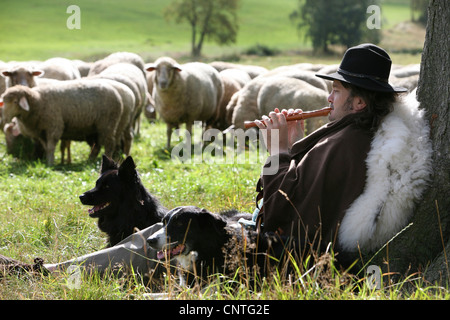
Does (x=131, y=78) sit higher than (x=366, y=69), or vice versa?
(x=366, y=69)

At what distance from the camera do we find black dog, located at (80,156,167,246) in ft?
16.9

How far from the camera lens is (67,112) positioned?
11.1 metres

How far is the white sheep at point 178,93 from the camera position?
14.0 meters

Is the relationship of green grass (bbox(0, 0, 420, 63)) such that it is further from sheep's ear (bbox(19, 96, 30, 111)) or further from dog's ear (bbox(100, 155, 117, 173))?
dog's ear (bbox(100, 155, 117, 173))

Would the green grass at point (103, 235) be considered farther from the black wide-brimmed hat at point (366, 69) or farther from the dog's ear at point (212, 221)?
the black wide-brimmed hat at point (366, 69)

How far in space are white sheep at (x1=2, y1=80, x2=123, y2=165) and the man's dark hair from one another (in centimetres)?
786

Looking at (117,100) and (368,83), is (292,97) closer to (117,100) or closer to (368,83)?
(117,100)

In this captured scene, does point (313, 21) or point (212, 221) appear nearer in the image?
point (212, 221)

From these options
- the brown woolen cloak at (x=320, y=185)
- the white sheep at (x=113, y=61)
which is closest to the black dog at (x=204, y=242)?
the brown woolen cloak at (x=320, y=185)

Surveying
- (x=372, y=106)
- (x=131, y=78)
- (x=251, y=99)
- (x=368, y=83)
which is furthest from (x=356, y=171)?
(x=131, y=78)

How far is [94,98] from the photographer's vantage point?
446 inches

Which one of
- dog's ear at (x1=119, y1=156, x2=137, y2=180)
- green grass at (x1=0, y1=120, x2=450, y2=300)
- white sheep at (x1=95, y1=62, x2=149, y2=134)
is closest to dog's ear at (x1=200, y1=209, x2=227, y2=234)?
green grass at (x1=0, y1=120, x2=450, y2=300)

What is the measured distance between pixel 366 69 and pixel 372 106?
0.82 feet
